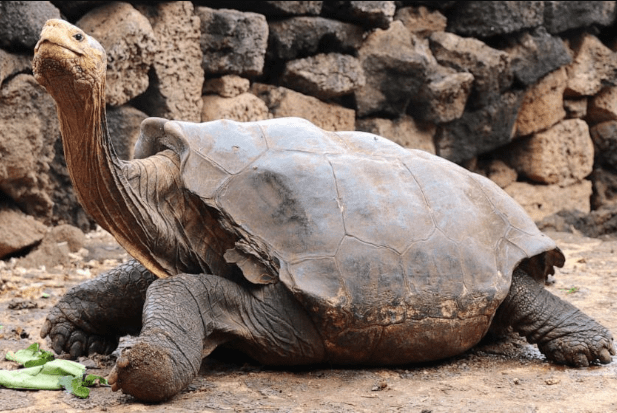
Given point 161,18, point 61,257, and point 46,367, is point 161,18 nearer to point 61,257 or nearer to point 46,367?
point 61,257

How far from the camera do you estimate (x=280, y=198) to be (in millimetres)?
2914

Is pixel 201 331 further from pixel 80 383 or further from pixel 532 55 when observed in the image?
pixel 532 55

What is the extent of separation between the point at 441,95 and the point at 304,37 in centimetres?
160

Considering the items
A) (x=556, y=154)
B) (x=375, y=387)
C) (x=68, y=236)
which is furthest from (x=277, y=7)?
(x=375, y=387)

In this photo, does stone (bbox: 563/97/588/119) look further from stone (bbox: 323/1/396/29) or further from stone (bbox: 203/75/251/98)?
stone (bbox: 203/75/251/98)

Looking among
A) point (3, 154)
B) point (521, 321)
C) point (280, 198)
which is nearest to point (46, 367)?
point (280, 198)

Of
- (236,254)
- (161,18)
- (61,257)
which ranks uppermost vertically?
(161,18)

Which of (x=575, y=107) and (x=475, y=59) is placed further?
(x=575, y=107)

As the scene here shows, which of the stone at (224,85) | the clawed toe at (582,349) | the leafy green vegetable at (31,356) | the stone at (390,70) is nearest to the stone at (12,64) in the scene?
the stone at (224,85)

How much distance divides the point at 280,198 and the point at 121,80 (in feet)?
9.28

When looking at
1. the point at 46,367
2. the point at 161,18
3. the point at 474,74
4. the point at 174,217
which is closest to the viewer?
the point at 46,367

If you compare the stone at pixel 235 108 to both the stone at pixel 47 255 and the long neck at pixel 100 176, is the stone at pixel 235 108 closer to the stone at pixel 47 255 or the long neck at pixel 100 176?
the stone at pixel 47 255

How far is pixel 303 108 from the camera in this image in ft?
21.6

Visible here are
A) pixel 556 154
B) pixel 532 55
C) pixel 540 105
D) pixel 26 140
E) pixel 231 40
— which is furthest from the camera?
pixel 556 154
